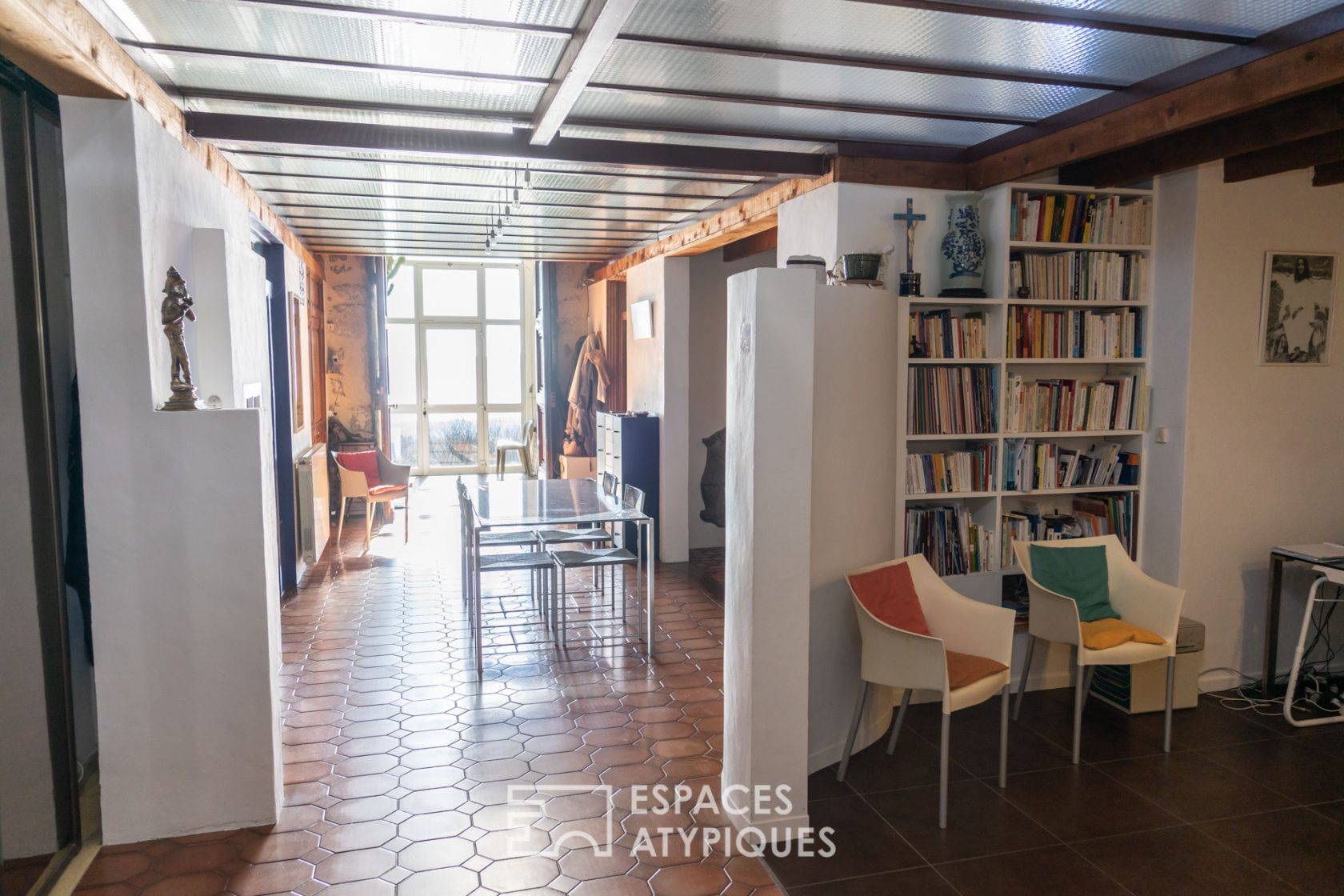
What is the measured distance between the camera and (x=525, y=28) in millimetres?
3119

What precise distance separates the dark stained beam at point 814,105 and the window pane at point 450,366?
850 cm

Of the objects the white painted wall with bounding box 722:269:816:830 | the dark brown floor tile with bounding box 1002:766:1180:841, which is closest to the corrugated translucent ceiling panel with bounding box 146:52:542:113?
the white painted wall with bounding box 722:269:816:830

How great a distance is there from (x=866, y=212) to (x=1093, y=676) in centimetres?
277

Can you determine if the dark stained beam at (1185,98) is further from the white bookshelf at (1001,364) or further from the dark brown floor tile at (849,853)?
the dark brown floor tile at (849,853)

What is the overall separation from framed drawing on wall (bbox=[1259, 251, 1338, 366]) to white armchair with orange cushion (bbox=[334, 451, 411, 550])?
6922 millimetres

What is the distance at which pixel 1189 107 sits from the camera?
3.52 m

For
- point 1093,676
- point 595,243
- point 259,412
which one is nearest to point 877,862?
point 1093,676

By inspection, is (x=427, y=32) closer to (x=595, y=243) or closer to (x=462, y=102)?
(x=462, y=102)

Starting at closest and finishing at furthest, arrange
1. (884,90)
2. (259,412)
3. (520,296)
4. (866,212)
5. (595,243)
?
(259,412) → (884,90) → (866,212) → (595,243) → (520,296)

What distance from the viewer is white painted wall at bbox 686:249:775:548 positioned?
A: 8.20 meters

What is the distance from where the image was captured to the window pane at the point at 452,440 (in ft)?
40.7

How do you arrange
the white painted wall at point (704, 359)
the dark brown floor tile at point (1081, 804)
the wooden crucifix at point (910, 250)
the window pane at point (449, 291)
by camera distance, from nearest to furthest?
the dark brown floor tile at point (1081, 804), the wooden crucifix at point (910, 250), the white painted wall at point (704, 359), the window pane at point (449, 291)

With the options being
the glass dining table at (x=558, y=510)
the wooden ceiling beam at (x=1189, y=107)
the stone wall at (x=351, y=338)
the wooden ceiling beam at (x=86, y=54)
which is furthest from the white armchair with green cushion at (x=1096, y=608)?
the stone wall at (x=351, y=338)

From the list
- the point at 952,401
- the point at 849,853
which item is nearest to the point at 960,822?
the point at 849,853
